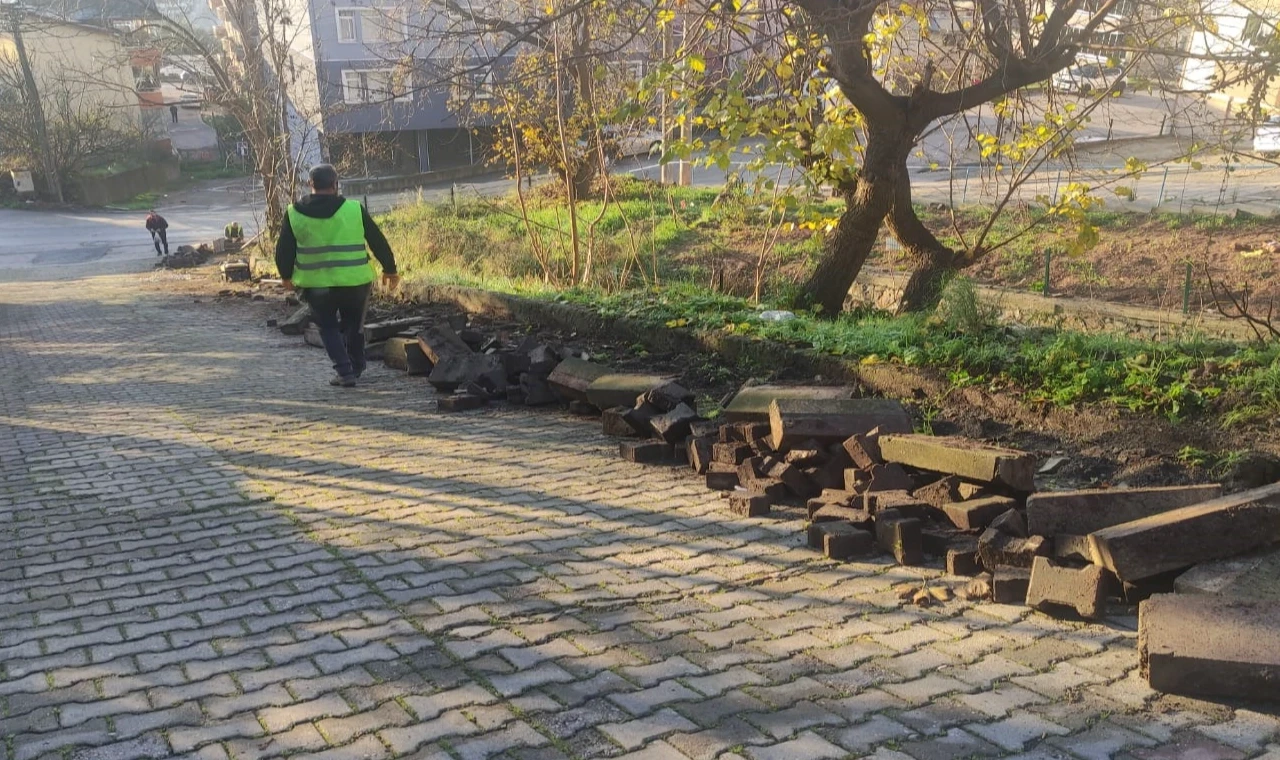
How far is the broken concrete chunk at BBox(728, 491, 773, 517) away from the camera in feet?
17.2

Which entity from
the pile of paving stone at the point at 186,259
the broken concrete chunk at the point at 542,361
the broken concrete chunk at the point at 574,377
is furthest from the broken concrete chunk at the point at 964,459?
the pile of paving stone at the point at 186,259

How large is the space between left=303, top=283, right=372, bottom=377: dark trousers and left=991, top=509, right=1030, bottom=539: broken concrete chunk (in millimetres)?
5889

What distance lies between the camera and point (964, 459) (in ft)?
15.9

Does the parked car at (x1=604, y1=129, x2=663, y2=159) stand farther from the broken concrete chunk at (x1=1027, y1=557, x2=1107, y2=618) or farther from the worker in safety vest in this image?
the broken concrete chunk at (x1=1027, y1=557, x2=1107, y2=618)

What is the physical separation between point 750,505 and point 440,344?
4.39 m

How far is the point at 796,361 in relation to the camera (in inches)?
294

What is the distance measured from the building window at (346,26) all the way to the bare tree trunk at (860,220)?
37.5 m

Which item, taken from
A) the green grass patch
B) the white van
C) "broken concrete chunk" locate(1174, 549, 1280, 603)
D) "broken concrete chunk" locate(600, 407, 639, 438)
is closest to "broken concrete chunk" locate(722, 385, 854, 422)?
"broken concrete chunk" locate(600, 407, 639, 438)

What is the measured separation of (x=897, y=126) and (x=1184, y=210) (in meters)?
11.0

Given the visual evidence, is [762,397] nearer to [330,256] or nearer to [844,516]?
[844,516]

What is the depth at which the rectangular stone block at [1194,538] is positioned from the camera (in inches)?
149

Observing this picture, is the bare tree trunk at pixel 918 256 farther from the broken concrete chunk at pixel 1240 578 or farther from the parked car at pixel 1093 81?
the broken concrete chunk at pixel 1240 578

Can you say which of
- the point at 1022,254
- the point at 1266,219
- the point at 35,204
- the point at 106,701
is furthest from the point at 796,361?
the point at 35,204

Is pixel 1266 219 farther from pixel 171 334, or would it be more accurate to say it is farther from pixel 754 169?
pixel 171 334
